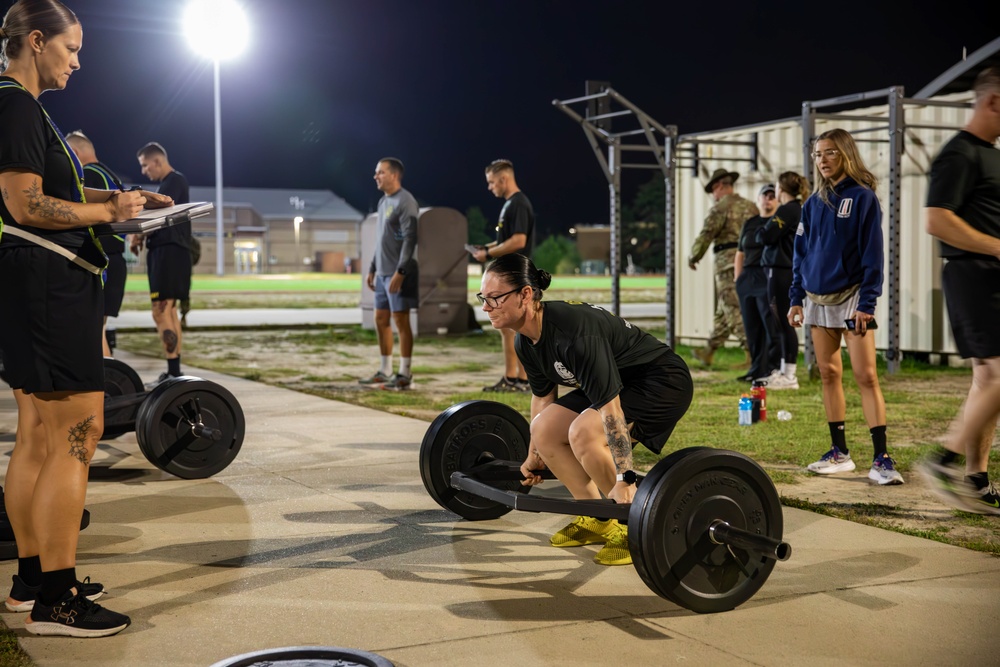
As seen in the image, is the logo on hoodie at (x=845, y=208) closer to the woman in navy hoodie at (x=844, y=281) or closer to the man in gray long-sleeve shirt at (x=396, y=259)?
the woman in navy hoodie at (x=844, y=281)

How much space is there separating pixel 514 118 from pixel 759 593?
9077 cm

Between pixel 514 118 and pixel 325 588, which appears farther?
pixel 514 118

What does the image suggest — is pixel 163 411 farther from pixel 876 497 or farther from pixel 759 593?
pixel 876 497

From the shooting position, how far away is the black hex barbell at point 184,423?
18.1ft

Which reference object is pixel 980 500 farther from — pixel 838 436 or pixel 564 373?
pixel 564 373

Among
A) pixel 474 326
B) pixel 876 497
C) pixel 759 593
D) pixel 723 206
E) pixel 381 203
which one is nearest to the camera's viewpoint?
pixel 759 593

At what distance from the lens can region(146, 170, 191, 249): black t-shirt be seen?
343 inches

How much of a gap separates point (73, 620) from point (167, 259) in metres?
5.94

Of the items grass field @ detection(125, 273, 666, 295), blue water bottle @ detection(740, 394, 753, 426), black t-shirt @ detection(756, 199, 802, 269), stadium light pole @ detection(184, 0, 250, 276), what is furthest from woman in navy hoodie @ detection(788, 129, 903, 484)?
stadium light pole @ detection(184, 0, 250, 276)

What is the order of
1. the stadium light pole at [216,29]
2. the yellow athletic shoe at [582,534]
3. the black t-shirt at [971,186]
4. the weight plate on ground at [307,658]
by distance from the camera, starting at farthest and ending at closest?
the stadium light pole at [216,29] → the black t-shirt at [971,186] → the yellow athletic shoe at [582,534] → the weight plate on ground at [307,658]

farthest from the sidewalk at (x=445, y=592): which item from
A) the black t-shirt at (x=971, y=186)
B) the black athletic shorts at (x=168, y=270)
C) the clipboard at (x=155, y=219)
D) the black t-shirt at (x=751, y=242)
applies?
the black t-shirt at (x=751, y=242)

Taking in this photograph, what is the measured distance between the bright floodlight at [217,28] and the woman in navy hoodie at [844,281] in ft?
127

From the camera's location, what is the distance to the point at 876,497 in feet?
17.4

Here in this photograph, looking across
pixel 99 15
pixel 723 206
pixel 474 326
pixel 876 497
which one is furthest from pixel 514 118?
pixel 876 497
